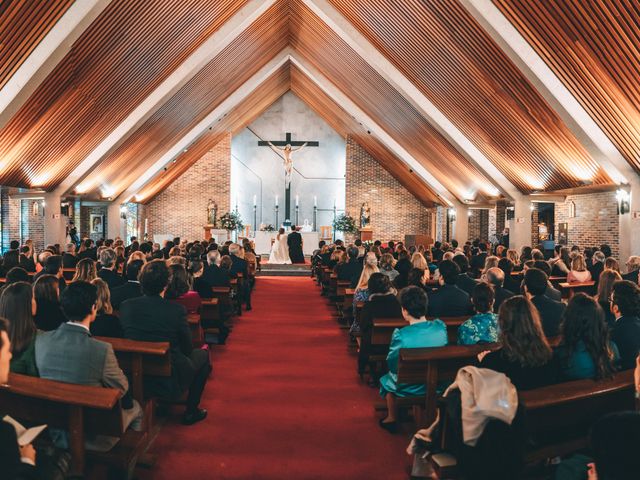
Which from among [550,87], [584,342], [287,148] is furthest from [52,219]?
[584,342]

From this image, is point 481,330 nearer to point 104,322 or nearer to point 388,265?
point 104,322

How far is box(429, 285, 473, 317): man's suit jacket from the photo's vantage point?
5398 mm

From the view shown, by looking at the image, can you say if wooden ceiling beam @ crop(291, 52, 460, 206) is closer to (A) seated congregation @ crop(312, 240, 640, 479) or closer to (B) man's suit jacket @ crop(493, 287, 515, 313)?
(B) man's suit jacket @ crop(493, 287, 515, 313)

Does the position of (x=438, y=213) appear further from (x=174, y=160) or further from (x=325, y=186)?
(x=174, y=160)

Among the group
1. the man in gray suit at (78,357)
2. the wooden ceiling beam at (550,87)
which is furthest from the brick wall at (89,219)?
the man in gray suit at (78,357)

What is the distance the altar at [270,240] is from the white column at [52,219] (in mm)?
7374

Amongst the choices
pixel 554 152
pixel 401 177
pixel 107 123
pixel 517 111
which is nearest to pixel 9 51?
pixel 107 123

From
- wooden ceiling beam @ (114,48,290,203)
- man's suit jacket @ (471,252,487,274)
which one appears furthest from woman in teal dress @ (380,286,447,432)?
wooden ceiling beam @ (114,48,290,203)

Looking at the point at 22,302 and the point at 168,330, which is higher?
the point at 22,302

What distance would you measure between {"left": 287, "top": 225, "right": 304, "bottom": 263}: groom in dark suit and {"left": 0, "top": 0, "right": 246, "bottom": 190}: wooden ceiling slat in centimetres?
677

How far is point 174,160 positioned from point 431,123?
949 centimetres

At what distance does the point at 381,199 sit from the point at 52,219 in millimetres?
12820

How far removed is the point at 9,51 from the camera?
796 centimetres

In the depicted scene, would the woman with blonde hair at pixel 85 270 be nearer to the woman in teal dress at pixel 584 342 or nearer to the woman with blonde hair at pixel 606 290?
the woman in teal dress at pixel 584 342
